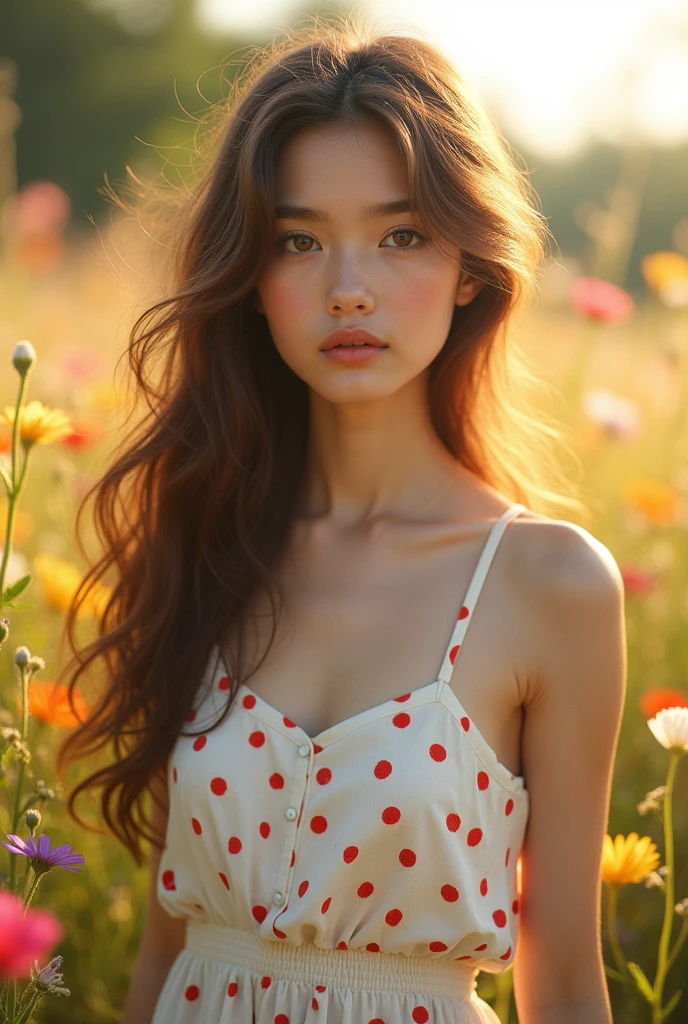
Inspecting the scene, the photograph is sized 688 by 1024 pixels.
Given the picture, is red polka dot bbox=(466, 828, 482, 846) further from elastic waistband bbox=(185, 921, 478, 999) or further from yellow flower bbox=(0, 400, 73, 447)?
yellow flower bbox=(0, 400, 73, 447)

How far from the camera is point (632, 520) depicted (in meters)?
2.75

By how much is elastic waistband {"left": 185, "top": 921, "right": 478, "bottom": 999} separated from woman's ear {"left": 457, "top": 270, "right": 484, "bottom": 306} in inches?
36.3

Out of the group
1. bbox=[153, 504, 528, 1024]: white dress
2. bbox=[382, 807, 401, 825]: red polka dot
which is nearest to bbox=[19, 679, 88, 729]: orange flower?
bbox=[153, 504, 528, 1024]: white dress

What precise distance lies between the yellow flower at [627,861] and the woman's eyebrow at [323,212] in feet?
2.88

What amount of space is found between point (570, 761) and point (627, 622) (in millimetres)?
1213

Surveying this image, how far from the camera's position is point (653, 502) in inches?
98.9

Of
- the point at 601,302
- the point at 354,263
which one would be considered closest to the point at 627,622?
the point at 601,302

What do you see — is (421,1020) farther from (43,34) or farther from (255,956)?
(43,34)

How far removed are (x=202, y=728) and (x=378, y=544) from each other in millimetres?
370

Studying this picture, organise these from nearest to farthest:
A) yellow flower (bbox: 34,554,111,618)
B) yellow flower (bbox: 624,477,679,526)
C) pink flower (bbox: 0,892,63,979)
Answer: pink flower (bbox: 0,892,63,979) → yellow flower (bbox: 34,554,111,618) → yellow flower (bbox: 624,477,679,526)

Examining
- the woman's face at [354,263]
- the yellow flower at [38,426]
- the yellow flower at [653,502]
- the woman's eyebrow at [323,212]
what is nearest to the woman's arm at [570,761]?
the woman's face at [354,263]

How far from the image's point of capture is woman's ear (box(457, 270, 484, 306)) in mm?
1666

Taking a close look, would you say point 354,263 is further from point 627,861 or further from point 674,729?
point 627,861

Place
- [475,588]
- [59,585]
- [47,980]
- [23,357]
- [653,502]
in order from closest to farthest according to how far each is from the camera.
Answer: [47,980] < [23,357] < [475,588] < [59,585] < [653,502]
